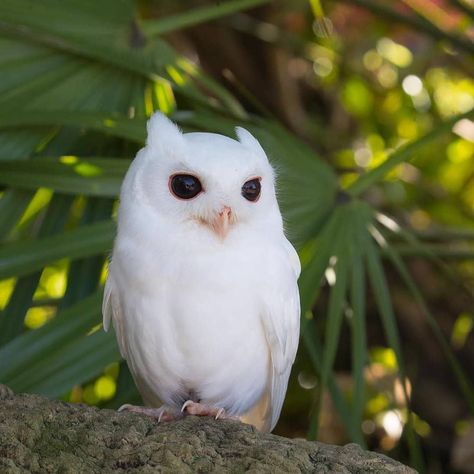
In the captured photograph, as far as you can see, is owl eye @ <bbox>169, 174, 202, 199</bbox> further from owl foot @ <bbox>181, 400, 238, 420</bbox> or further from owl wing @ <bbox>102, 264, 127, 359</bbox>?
owl foot @ <bbox>181, 400, 238, 420</bbox>

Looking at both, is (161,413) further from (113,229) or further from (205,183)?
(113,229)

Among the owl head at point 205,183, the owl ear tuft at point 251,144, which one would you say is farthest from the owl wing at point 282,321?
the owl ear tuft at point 251,144

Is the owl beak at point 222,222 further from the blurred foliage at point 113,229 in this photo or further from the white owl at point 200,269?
the blurred foliage at point 113,229

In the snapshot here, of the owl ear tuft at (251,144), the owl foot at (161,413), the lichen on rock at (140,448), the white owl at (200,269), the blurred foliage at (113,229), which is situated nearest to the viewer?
the lichen on rock at (140,448)

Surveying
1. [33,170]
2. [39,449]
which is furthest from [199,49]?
[39,449]

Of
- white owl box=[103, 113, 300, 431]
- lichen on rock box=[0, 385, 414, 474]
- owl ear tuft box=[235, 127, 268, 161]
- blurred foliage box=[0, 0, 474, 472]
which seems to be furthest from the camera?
blurred foliage box=[0, 0, 474, 472]

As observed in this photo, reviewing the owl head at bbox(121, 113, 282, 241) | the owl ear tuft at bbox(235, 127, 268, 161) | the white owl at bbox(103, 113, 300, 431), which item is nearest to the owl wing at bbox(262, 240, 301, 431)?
the white owl at bbox(103, 113, 300, 431)
